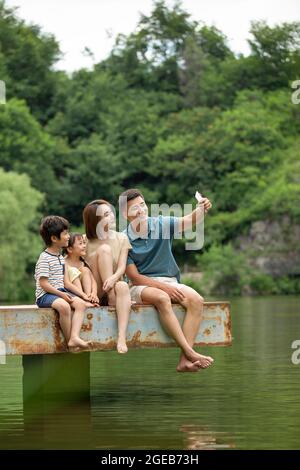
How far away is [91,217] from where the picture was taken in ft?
41.3

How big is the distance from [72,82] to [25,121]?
900 centimetres

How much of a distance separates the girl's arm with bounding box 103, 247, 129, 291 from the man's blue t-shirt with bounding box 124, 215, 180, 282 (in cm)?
25

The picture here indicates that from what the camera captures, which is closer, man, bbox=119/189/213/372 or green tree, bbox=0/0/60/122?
man, bbox=119/189/213/372

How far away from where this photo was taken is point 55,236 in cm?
1249

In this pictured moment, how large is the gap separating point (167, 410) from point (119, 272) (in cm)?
126

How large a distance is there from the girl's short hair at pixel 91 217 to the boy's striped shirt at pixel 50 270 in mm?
380

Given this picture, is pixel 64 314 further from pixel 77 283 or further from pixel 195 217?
pixel 195 217

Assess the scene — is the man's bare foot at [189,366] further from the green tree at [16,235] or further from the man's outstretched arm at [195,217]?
the green tree at [16,235]

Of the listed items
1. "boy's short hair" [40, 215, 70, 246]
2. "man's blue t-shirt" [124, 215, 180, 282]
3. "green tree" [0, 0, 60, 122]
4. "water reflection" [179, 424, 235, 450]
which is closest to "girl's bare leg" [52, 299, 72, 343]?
"boy's short hair" [40, 215, 70, 246]

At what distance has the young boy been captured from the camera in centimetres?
1225

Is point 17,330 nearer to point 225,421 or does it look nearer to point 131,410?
point 131,410

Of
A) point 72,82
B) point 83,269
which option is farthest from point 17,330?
point 72,82

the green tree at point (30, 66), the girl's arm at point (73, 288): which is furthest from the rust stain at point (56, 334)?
the green tree at point (30, 66)

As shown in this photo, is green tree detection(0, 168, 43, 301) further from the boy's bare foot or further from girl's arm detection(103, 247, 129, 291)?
the boy's bare foot
